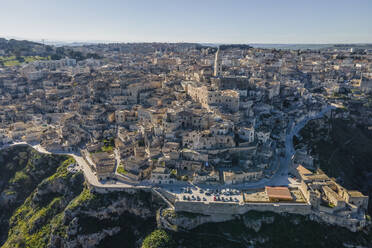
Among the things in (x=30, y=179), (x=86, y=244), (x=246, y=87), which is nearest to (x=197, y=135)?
(x=86, y=244)

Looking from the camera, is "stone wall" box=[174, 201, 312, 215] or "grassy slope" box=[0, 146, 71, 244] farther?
"grassy slope" box=[0, 146, 71, 244]

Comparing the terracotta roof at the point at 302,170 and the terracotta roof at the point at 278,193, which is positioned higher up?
the terracotta roof at the point at 302,170

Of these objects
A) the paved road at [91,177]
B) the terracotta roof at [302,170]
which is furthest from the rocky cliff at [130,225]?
the terracotta roof at [302,170]

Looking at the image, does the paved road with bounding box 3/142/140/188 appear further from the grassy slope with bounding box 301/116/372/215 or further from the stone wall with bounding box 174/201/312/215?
the grassy slope with bounding box 301/116/372/215

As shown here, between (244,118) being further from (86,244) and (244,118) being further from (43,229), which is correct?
(43,229)

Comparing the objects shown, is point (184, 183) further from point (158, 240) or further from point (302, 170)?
point (302, 170)

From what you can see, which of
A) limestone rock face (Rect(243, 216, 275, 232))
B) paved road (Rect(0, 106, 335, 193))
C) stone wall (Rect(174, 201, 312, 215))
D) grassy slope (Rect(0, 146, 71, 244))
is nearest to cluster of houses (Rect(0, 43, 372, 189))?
paved road (Rect(0, 106, 335, 193))

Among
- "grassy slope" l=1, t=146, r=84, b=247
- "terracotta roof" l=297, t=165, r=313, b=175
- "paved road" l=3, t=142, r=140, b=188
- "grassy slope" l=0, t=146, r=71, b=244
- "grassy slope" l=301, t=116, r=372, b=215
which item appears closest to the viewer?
"paved road" l=3, t=142, r=140, b=188

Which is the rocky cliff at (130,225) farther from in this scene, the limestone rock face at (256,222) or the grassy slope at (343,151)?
the grassy slope at (343,151)
